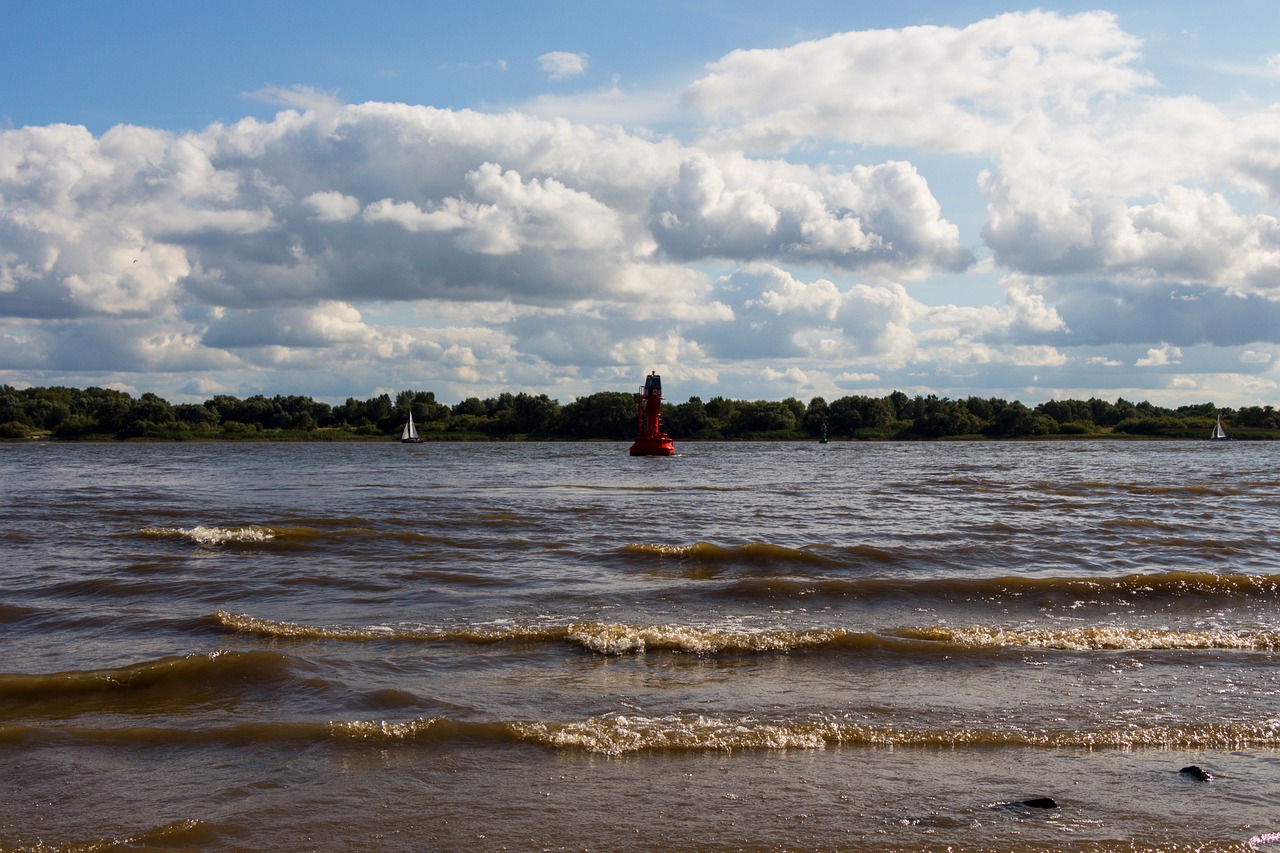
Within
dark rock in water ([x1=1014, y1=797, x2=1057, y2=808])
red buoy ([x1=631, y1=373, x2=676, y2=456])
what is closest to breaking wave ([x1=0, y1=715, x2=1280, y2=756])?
dark rock in water ([x1=1014, y1=797, x2=1057, y2=808])

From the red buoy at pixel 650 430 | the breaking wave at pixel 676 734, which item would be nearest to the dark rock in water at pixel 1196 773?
the breaking wave at pixel 676 734

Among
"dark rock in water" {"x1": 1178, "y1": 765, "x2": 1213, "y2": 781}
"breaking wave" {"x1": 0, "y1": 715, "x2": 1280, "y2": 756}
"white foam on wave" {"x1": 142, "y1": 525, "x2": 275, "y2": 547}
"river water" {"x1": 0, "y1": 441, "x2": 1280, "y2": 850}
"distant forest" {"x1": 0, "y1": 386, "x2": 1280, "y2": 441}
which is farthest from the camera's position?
"distant forest" {"x1": 0, "y1": 386, "x2": 1280, "y2": 441}

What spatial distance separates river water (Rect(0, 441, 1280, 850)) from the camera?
649cm

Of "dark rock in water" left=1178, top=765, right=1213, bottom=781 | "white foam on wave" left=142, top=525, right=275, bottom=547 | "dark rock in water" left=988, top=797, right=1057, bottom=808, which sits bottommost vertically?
"white foam on wave" left=142, top=525, right=275, bottom=547

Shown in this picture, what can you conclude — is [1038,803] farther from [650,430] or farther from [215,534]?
[650,430]

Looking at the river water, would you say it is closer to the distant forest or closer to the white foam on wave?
the white foam on wave

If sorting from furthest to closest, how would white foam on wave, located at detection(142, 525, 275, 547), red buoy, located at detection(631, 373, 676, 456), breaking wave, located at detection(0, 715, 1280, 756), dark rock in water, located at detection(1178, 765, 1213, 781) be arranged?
red buoy, located at detection(631, 373, 676, 456) → white foam on wave, located at detection(142, 525, 275, 547) → breaking wave, located at detection(0, 715, 1280, 756) → dark rock in water, located at detection(1178, 765, 1213, 781)

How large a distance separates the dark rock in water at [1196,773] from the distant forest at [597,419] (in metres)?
147

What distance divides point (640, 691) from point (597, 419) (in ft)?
487

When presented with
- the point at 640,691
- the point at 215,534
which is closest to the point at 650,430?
the point at 215,534

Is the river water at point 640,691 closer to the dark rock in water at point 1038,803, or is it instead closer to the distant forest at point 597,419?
the dark rock in water at point 1038,803

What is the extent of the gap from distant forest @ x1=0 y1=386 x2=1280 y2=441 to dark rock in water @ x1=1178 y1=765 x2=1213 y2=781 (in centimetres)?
14696

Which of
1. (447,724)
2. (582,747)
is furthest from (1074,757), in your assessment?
(447,724)

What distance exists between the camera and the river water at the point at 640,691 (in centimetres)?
649
